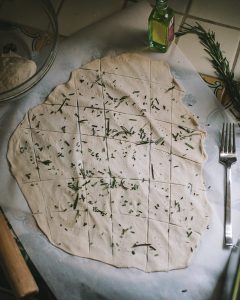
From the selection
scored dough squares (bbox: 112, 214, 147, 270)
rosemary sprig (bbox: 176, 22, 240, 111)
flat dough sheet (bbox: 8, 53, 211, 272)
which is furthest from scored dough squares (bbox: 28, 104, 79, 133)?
rosemary sprig (bbox: 176, 22, 240, 111)

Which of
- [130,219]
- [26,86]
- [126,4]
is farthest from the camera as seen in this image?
[126,4]

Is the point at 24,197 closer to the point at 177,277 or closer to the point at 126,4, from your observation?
the point at 177,277

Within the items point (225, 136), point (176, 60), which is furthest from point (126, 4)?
point (225, 136)

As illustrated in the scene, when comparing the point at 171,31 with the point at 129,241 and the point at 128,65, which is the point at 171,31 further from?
the point at 129,241

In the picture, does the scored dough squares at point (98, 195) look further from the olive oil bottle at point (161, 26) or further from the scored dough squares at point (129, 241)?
the olive oil bottle at point (161, 26)

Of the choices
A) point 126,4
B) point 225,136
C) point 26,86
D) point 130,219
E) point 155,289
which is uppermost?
point 126,4

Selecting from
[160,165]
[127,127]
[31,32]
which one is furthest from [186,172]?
[31,32]

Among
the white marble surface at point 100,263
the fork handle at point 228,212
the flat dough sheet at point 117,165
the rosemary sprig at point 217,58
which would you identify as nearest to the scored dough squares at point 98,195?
the flat dough sheet at point 117,165
